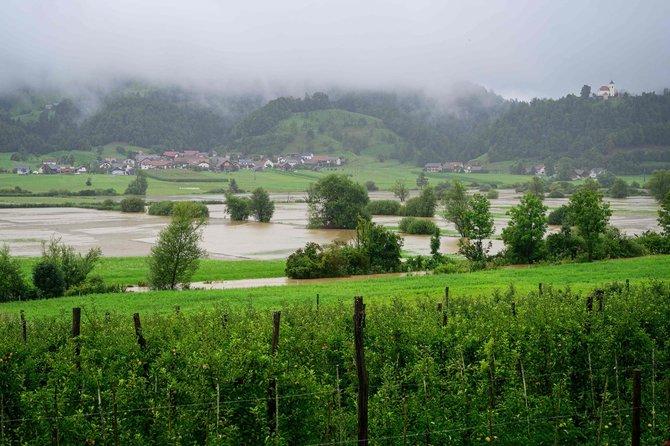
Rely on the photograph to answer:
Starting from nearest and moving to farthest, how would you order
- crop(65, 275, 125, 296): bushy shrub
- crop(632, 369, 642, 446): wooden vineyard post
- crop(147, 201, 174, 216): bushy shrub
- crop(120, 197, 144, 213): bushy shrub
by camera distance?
1. crop(632, 369, 642, 446): wooden vineyard post
2. crop(65, 275, 125, 296): bushy shrub
3. crop(147, 201, 174, 216): bushy shrub
4. crop(120, 197, 144, 213): bushy shrub

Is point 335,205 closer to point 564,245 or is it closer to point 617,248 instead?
point 564,245

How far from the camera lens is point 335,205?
4173 inches

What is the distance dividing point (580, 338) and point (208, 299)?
1091 inches

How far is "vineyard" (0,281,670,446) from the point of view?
1382 centimetres

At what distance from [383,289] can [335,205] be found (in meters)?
62.0

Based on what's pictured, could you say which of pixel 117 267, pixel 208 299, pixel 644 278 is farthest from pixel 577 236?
pixel 117 267

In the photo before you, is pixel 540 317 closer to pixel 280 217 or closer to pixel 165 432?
pixel 165 432

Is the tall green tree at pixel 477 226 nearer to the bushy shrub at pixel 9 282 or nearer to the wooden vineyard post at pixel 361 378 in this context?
the bushy shrub at pixel 9 282

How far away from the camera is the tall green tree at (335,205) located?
347ft

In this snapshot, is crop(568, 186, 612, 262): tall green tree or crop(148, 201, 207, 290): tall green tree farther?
crop(568, 186, 612, 262): tall green tree

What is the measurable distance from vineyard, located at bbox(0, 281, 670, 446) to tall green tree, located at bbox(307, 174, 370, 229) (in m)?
85.3

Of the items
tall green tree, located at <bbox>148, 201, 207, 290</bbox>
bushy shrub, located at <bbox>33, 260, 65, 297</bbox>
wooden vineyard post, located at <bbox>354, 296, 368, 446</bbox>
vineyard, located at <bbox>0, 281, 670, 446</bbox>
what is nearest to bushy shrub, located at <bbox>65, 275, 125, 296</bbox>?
bushy shrub, located at <bbox>33, 260, 65, 297</bbox>

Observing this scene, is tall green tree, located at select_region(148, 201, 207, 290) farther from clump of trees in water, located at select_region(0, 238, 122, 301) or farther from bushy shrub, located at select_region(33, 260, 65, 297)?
bushy shrub, located at select_region(33, 260, 65, 297)

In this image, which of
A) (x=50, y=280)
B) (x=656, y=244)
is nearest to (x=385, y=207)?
(x=656, y=244)
